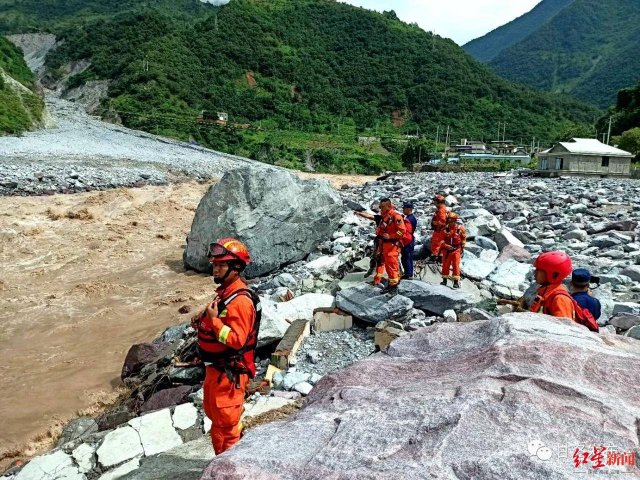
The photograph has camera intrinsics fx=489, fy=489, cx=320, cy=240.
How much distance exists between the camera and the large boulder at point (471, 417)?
89.0 inches

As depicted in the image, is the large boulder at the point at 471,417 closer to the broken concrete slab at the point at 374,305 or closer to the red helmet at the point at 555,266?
the red helmet at the point at 555,266

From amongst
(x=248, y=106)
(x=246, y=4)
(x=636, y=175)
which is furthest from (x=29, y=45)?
(x=636, y=175)

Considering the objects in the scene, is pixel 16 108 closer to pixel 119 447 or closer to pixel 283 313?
pixel 283 313

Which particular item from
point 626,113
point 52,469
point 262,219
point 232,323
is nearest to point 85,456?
point 52,469

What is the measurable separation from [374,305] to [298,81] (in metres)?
88.8

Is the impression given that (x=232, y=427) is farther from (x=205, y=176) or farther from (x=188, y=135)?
(x=188, y=135)

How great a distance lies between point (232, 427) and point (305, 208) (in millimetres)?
9038

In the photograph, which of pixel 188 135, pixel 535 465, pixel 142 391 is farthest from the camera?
pixel 188 135

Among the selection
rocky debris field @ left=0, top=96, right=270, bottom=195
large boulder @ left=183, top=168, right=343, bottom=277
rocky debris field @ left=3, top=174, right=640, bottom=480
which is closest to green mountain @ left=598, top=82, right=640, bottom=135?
rocky debris field @ left=0, top=96, right=270, bottom=195

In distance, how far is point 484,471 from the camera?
85.7 inches

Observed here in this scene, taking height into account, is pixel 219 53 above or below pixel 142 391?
above

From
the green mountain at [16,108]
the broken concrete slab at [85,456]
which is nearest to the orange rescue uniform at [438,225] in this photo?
the broken concrete slab at [85,456]

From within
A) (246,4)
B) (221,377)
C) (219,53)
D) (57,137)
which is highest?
(246,4)

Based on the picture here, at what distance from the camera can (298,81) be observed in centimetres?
9044
